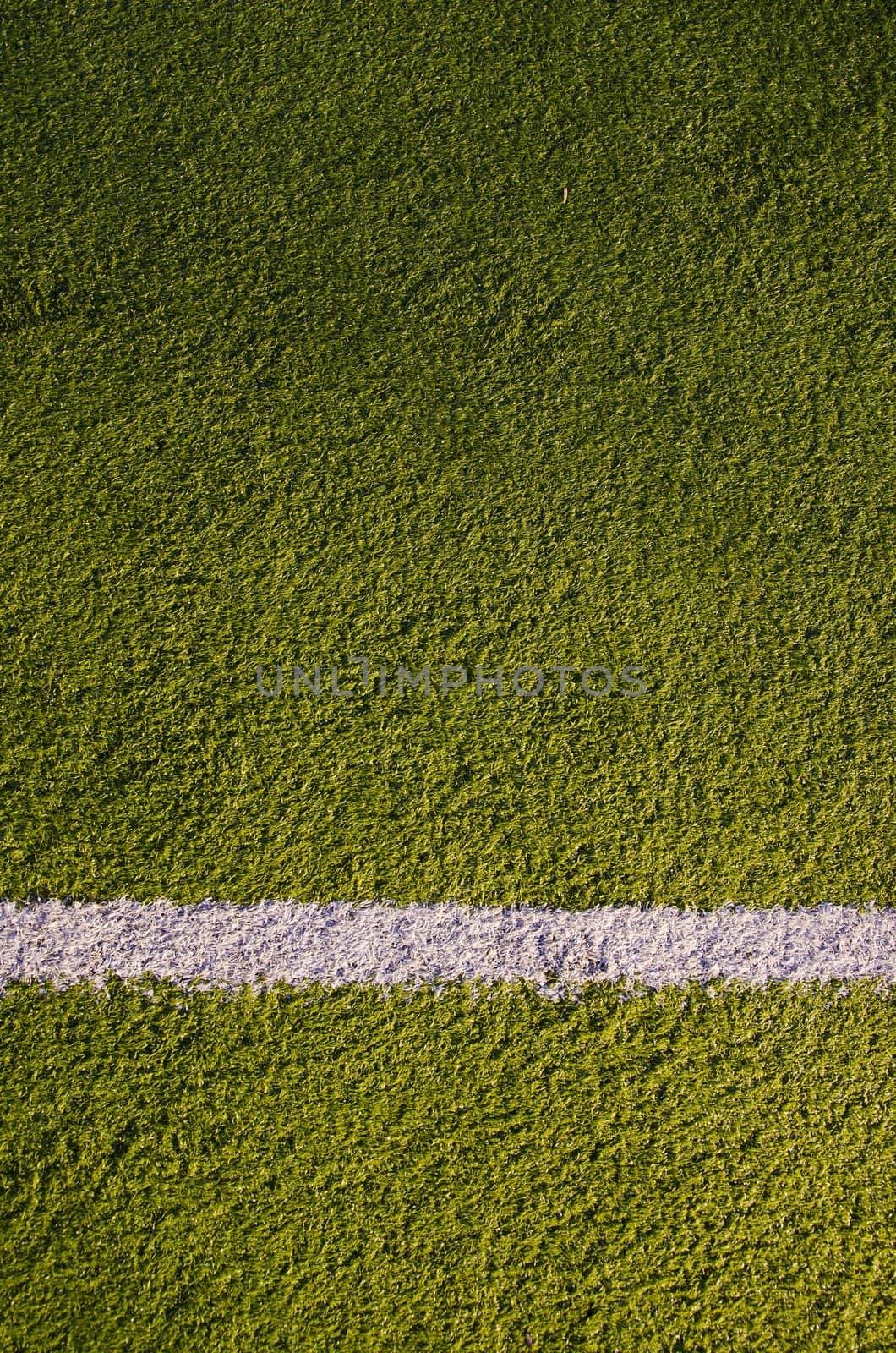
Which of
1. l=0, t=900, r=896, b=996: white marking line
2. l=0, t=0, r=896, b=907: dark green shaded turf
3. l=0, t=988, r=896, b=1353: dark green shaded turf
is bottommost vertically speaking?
l=0, t=988, r=896, b=1353: dark green shaded turf

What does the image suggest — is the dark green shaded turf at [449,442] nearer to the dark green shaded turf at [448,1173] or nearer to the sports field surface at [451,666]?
the sports field surface at [451,666]

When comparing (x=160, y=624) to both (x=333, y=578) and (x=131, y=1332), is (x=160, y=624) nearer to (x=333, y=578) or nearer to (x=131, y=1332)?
(x=333, y=578)

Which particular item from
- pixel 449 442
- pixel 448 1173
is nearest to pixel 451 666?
pixel 449 442

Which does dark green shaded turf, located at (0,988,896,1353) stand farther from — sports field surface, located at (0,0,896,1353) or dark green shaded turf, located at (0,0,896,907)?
dark green shaded turf, located at (0,0,896,907)

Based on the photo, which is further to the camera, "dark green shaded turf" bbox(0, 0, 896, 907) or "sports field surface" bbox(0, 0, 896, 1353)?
"dark green shaded turf" bbox(0, 0, 896, 907)

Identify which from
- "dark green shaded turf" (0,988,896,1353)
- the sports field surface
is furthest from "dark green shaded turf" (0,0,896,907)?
"dark green shaded turf" (0,988,896,1353)

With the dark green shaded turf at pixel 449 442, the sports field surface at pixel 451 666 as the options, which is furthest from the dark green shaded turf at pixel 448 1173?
the dark green shaded turf at pixel 449 442

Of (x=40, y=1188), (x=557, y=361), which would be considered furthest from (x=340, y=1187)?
(x=557, y=361)
